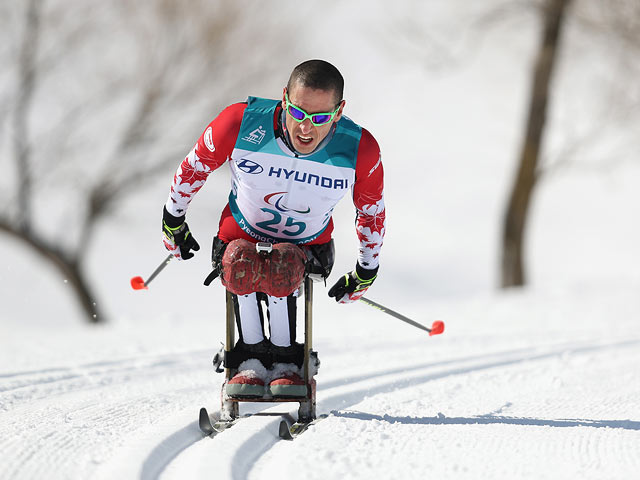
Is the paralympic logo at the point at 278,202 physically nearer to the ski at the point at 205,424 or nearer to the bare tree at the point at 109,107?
the ski at the point at 205,424

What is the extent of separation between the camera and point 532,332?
741 centimetres

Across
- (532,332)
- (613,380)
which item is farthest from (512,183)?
(613,380)

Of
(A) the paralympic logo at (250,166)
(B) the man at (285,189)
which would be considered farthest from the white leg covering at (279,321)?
(A) the paralympic logo at (250,166)

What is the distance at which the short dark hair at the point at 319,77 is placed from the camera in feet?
11.1

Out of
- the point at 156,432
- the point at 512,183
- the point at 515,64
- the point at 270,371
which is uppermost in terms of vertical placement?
the point at 515,64

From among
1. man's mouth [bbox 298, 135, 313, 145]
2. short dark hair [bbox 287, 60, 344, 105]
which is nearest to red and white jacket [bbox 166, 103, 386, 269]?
man's mouth [bbox 298, 135, 313, 145]

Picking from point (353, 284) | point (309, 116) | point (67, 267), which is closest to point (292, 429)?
point (353, 284)

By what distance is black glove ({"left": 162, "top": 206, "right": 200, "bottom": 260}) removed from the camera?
3.89 m

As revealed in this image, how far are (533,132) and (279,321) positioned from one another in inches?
320

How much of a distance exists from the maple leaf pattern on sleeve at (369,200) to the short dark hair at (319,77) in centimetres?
31

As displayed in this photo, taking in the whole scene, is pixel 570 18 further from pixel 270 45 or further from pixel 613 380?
pixel 613 380

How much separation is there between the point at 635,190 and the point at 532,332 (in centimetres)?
2267

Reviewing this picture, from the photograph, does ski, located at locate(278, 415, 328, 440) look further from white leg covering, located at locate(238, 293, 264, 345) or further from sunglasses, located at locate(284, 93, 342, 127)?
sunglasses, located at locate(284, 93, 342, 127)

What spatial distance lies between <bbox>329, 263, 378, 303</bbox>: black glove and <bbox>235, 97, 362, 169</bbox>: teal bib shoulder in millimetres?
634
